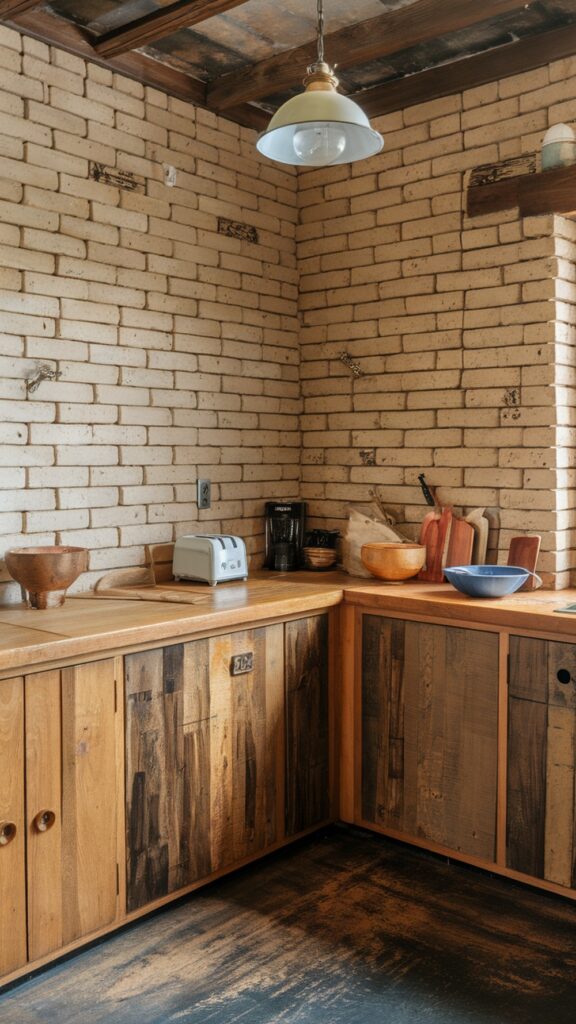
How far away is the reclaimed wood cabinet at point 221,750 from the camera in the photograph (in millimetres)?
2619

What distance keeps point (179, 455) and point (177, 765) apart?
1.40 meters

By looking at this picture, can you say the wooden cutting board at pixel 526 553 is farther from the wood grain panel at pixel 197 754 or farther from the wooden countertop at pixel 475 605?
the wood grain panel at pixel 197 754

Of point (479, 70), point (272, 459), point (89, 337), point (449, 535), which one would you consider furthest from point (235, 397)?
point (479, 70)

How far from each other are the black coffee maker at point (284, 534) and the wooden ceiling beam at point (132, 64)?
1741 mm

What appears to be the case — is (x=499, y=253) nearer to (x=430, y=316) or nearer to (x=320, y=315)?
(x=430, y=316)

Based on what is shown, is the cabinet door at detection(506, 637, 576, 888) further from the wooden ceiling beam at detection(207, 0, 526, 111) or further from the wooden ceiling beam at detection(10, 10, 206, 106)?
the wooden ceiling beam at detection(10, 10, 206, 106)

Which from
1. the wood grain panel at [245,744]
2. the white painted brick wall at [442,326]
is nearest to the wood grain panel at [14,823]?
the wood grain panel at [245,744]

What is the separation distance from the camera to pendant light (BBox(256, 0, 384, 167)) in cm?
233

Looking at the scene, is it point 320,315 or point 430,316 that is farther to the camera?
point 320,315

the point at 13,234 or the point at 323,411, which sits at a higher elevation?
the point at 13,234

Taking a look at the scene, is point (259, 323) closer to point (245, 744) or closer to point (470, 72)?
point (470, 72)

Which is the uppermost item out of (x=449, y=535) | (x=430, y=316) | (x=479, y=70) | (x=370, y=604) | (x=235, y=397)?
(x=479, y=70)

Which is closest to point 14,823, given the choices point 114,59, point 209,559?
point 209,559

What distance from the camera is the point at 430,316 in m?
3.70
